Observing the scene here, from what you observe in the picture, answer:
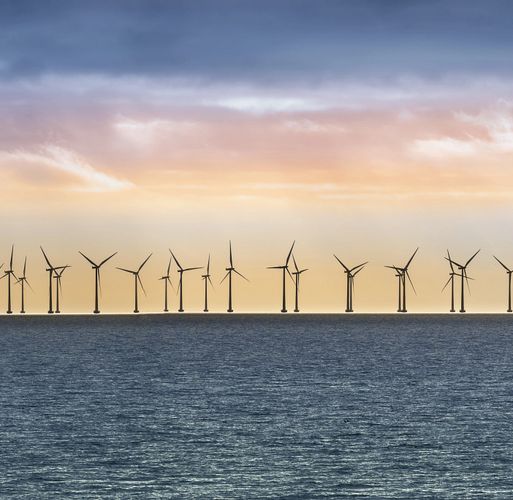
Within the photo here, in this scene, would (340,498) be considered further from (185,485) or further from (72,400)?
(72,400)

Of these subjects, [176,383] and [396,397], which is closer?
[396,397]

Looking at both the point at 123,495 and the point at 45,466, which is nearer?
the point at 123,495

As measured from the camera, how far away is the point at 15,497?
5209cm

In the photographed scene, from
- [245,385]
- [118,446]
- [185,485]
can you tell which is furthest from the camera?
[245,385]

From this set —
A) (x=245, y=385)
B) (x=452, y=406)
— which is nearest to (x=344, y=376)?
(x=245, y=385)

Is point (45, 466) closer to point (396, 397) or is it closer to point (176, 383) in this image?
point (396, 397)

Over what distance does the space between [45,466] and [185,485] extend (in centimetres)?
1015

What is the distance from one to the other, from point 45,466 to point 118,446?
885 cm

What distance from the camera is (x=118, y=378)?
128875 mm

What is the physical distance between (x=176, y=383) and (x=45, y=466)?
60457 mm

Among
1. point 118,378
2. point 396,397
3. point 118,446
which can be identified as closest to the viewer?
point 118,446

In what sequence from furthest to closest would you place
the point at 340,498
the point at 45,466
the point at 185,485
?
the point at 45,466 < the point at 185,485 < the point at 340,498

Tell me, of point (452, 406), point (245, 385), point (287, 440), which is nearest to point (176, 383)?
point (245, 385)

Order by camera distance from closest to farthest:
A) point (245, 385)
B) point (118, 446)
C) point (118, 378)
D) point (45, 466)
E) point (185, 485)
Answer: point (185, 485)
point (45, 466)
point (118, 446)
point (245, 385)
point (118, 378)
